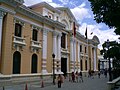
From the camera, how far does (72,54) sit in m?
43.7

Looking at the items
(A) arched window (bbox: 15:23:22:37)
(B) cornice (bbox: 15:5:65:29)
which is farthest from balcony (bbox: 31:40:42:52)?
(B) cornice (bbox: 15:5:65:29)

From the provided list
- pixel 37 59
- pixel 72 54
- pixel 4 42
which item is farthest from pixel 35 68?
pixel 72 54

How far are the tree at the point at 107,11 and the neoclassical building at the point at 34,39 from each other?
44.7 ft

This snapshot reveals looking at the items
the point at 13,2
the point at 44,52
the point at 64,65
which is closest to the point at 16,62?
the point at 44,52

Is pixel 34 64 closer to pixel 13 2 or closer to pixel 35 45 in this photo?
pixel 35 45

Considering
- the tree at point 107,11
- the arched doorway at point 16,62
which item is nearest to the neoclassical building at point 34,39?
the arched doorway at point 16,62

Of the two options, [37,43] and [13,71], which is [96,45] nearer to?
[37,43]

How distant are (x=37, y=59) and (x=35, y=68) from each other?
4.45 ft

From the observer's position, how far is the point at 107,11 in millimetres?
12594

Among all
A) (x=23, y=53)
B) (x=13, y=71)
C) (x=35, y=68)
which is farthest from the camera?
(x=35, y=68)

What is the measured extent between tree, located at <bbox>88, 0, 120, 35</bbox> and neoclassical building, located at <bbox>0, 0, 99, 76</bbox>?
1361cm

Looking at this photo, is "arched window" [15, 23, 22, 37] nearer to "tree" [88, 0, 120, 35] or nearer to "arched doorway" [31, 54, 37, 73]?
"arched doorway" [31, 54, 37, 73]

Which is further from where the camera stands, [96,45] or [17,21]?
[96,45]

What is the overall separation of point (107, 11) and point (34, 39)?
65.1 feet
